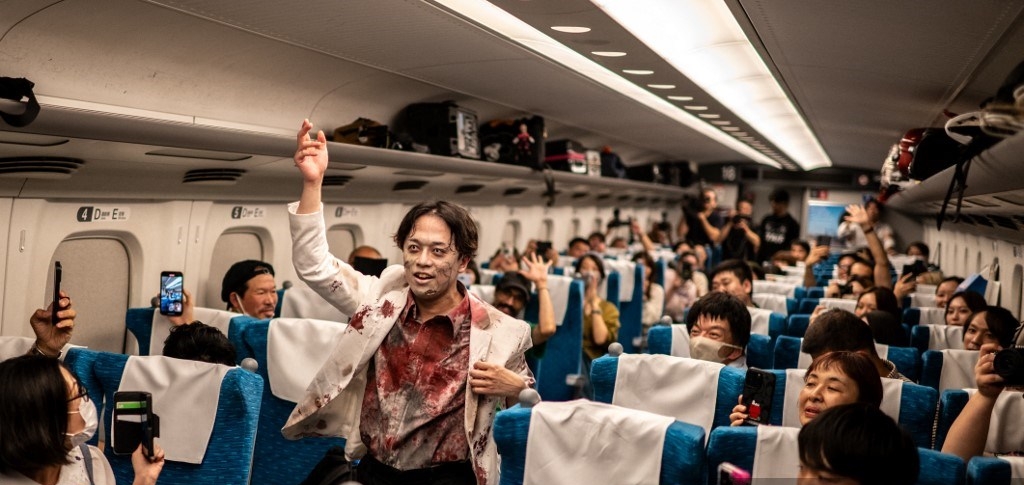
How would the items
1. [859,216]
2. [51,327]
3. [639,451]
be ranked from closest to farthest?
[639,451] < [51,327] < [859,216]

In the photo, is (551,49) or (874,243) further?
(874,243)

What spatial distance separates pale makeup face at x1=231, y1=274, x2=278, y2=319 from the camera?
5.84 m

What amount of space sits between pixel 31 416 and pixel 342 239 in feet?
21.5

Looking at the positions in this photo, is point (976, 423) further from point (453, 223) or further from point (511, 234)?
point (511, 234)

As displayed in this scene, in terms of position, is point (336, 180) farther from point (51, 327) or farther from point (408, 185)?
point (51, 327)

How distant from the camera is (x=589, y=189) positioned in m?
14.7

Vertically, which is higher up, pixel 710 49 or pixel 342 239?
pixel 710 49

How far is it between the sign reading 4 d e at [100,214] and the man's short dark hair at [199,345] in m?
1.88

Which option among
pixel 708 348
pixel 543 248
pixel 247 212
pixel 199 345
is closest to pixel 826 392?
pixel 708 348

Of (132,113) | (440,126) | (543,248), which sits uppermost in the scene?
(440,126)

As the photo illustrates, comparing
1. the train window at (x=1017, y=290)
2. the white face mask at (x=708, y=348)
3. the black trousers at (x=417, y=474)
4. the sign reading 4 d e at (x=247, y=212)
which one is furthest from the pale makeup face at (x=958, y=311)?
the sign reading 4 d e at (x=247, y=212)

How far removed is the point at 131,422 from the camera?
2.92m

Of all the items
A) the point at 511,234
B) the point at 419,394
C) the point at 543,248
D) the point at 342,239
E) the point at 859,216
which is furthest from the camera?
the point at 511,234

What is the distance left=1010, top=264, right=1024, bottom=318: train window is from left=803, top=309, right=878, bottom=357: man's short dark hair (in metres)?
4.04
